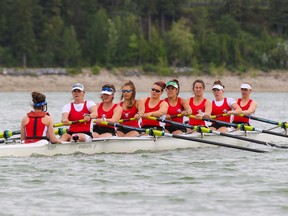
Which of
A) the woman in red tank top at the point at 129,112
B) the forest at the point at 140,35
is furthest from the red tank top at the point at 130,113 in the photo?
the forest at the point at 140,35

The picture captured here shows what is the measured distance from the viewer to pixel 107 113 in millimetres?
18047

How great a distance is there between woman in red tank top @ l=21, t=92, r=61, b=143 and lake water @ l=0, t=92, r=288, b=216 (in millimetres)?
405

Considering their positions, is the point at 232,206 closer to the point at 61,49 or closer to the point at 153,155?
the point at 153,155

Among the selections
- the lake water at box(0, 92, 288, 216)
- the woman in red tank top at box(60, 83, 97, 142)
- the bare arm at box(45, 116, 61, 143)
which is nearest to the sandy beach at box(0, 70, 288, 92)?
the woman in red tank top at box(60, 83, 97, 142)

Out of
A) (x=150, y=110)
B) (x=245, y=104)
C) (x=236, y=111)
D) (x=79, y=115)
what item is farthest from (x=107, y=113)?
(x=245, y=104)

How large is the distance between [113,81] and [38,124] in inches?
2402

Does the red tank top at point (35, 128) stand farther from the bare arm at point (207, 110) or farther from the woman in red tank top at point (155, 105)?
the bare arm at point (207, 110)

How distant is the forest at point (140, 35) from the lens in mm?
83625

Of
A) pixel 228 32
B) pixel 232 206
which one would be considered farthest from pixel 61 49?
pixel 232 206

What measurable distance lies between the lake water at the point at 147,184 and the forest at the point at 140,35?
210 feet

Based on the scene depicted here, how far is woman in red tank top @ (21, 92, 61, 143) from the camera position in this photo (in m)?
16.2

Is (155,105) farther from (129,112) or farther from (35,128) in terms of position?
(35,128)

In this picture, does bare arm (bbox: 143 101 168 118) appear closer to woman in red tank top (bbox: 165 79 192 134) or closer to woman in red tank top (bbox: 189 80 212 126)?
woman in red tank top (bbox: 165 79 192 134)

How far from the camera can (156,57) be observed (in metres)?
86.2
